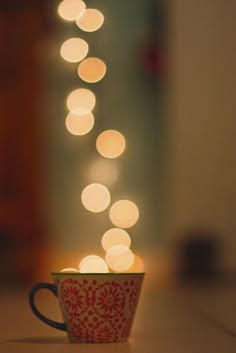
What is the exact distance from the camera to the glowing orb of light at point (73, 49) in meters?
3.18

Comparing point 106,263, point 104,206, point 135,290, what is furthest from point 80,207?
point 135,290

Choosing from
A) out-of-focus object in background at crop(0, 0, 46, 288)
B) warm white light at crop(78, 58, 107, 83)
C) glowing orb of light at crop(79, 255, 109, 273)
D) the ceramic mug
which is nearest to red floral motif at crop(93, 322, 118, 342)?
the ceramic mug

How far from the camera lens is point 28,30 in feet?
9.86

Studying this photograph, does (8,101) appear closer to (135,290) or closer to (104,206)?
(104,206)

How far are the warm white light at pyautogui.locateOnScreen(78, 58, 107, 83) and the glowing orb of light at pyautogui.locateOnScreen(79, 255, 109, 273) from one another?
654 mm

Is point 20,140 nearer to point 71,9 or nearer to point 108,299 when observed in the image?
point 71,9

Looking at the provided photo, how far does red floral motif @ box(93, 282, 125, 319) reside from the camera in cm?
82

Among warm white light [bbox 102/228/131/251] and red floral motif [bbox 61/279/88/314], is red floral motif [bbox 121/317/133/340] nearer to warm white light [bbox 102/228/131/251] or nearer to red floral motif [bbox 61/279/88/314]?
red floral motif [bbox 61/279/88/314]

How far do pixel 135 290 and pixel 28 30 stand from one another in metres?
2.27

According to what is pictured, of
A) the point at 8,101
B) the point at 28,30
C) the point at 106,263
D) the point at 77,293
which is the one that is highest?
the point at 28,30

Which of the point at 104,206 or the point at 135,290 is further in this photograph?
the point at 104,206

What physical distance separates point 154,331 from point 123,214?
2.23 meters

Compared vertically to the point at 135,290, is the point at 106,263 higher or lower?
lower

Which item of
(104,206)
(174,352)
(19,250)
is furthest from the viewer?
(104,206)
